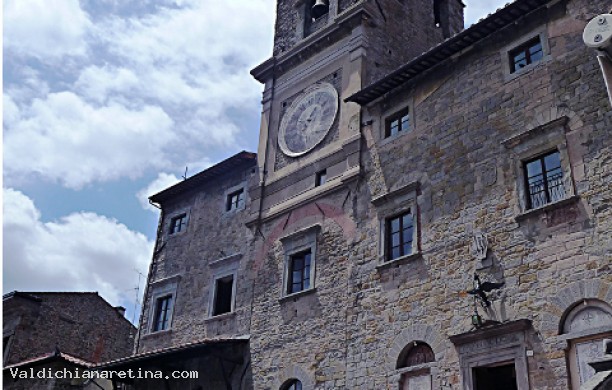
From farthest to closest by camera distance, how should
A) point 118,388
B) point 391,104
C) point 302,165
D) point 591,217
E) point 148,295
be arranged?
point 148,295
point 118,388
point 302,165
point 391,104
point 591,217

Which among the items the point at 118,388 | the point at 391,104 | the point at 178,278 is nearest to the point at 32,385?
the point at 118,388

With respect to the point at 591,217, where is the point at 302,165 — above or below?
above

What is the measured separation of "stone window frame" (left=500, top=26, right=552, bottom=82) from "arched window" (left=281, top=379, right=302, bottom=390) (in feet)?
23.6

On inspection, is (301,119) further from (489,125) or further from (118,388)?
(118,388)

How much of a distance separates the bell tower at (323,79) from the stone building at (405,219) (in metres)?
0.05

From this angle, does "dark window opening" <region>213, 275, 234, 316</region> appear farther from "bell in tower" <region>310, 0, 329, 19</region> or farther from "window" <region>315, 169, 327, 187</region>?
"bell in tower" <region>310, 0, 329, 19</region>

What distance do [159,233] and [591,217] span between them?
43.7 ft

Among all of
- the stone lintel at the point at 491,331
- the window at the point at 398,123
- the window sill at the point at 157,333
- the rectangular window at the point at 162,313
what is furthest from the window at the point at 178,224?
the stone lintel at the point at 491,331

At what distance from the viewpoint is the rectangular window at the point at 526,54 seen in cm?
1195

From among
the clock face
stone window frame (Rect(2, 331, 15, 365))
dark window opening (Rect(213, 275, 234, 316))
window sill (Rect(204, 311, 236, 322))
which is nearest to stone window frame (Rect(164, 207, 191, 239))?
dark window opening (Rect(213, 275, 234, 316))

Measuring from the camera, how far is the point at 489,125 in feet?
39.8

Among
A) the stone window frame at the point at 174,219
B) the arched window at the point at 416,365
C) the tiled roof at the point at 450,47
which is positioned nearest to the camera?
the arched window at the point at 416,365

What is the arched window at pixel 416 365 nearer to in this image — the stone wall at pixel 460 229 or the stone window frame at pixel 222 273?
the stone wall at pixel 460 229

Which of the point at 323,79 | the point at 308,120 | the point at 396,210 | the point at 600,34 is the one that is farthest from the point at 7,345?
the point at 600,34
